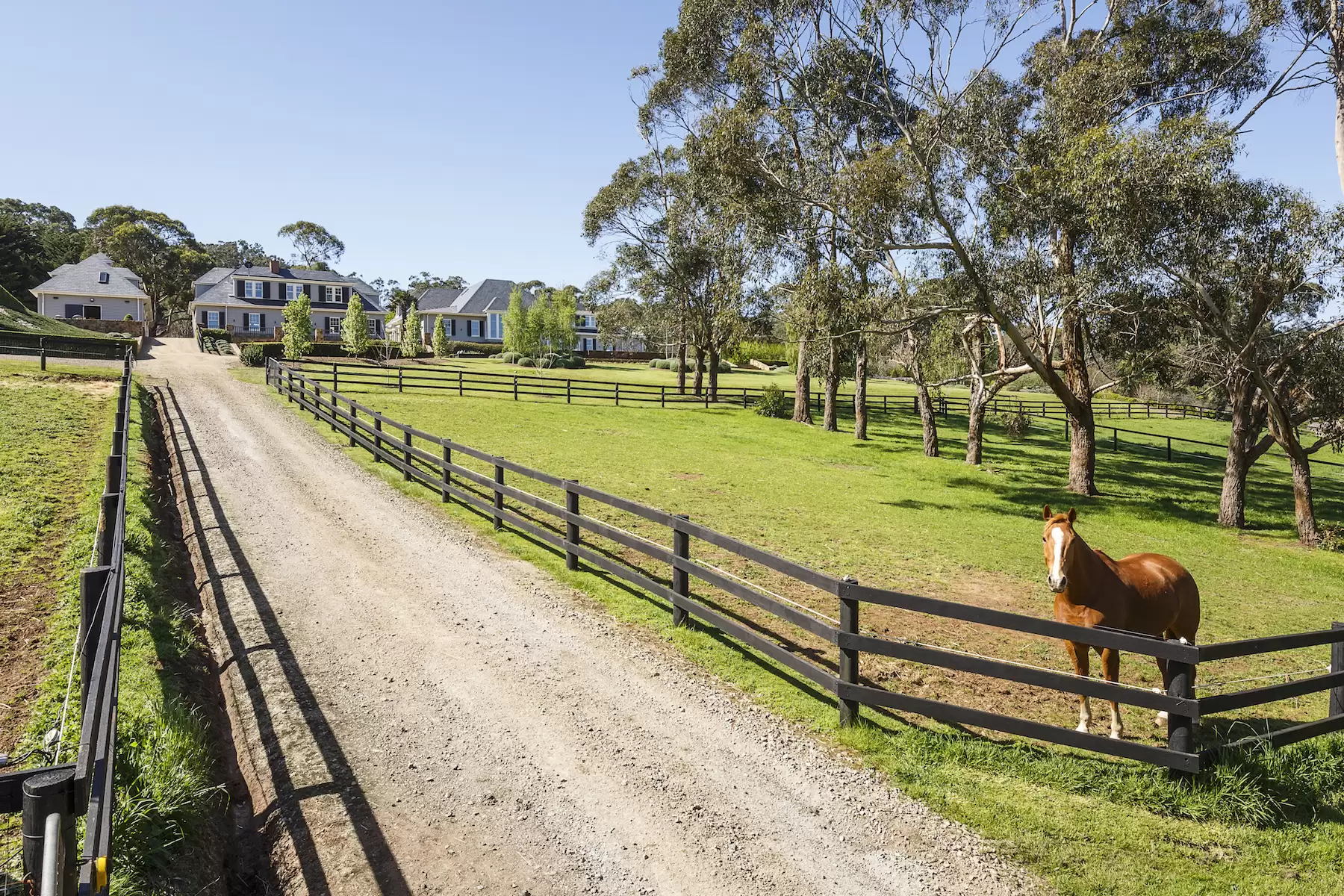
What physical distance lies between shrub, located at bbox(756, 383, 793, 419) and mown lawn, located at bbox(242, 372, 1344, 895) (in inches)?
119

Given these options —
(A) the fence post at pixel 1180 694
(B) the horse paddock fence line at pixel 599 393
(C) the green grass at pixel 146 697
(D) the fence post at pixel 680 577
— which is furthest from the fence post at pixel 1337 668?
(B) the horse paddock fence line at pixel 599 393

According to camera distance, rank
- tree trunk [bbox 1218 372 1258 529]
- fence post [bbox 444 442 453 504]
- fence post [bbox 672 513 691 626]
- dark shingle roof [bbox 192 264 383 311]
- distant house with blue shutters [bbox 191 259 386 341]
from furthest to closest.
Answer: dark shingle roof [bbox 192 264 383 311] → distant house with blue shutters [bbox 191 259 386 341] → tree trunk [bbox 1218 372 1258 529] → fence post [bbox 444 442 453 504] → fence post [bbox 672 513 691 626]

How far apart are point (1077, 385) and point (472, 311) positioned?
65865 millimetres

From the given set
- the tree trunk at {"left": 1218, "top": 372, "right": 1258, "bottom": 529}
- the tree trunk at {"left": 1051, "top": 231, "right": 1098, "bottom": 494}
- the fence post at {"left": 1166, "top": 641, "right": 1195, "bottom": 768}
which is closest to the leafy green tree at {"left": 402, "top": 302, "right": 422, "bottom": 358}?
the tree trunk at {"left": 1051, "top": 231, "right": 1098, "bottom": 494}

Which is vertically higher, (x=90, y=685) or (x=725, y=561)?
(x=90, y=685)

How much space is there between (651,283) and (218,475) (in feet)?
Result: 104

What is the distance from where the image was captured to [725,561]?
12078 millimetres

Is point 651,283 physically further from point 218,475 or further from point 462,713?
point 462,713

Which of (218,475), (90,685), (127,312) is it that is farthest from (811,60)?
(127,312)

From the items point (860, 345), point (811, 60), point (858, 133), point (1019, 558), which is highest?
point (811, 60)

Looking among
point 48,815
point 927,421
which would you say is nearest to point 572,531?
point 48,815

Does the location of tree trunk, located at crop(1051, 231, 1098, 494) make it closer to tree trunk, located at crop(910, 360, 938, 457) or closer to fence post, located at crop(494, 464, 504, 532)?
tree trunk, located at crop(910, 360, 938, 457)

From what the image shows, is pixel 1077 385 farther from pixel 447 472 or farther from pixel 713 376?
pixel 713 376

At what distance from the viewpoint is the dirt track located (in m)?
4.87
